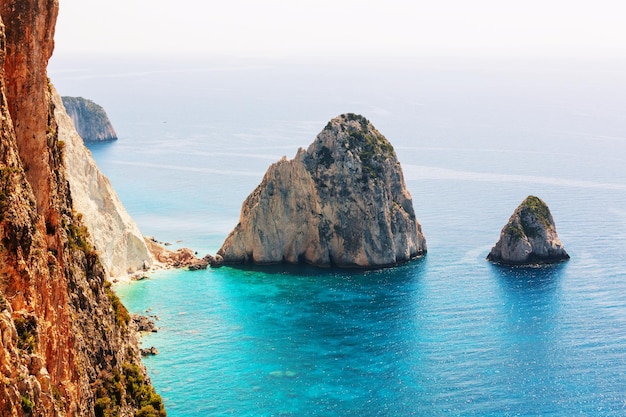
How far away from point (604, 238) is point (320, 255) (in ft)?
153

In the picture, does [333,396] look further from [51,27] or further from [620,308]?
[51,27]

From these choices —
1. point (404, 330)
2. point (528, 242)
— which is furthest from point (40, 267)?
point (528, 242)

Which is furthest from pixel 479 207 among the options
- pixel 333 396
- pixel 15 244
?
pixel 15 244

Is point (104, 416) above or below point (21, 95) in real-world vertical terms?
below

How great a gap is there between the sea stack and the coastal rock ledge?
1301cm

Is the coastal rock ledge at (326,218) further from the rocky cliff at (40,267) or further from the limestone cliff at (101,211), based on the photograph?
the rocky cliff at (40,267)

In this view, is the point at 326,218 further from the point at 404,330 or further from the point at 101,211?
the point at 101,211

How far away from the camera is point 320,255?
5069 inches

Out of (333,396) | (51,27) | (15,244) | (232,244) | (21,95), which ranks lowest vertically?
(333,396)

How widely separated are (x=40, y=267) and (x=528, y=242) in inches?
4000

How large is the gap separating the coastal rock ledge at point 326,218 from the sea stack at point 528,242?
1301 cm

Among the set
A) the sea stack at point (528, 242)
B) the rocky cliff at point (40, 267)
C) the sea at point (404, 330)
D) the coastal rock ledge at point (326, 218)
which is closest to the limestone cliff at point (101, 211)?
the sea at point (404, 330)

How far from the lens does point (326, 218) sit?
129750 millimetres

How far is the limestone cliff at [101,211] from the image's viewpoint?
107250mm
